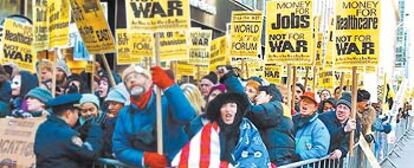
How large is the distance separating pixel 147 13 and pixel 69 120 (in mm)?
1080

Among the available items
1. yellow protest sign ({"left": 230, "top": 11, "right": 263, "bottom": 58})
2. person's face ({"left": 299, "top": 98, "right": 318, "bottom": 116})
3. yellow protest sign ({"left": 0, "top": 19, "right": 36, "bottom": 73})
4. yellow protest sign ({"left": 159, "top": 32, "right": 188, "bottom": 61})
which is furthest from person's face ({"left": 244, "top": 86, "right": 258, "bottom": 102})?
yellow protest sign ({"left": 230, "top": 11, "right": 263, "bottom": 58})

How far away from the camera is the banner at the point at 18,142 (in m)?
6.68

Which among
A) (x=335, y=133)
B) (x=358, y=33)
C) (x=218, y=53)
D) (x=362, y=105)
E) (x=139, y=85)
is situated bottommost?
(x=335, y=133)

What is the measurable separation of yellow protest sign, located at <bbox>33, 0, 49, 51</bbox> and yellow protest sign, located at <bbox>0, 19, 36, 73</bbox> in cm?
34

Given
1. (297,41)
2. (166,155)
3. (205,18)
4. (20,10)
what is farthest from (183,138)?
(205,18)

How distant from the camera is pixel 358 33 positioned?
32.2 ft

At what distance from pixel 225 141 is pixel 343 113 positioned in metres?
3.73

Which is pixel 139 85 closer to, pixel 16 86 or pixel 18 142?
pixel 18 142

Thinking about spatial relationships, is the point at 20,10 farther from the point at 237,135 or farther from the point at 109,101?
the point at 237,135

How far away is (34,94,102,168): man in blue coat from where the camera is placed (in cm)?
624

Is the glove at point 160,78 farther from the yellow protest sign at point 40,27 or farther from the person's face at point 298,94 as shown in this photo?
the person's face at point 298,94

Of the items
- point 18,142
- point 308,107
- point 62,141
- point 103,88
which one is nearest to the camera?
point 62,141

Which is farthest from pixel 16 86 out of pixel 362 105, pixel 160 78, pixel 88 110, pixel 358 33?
pixel 362 105

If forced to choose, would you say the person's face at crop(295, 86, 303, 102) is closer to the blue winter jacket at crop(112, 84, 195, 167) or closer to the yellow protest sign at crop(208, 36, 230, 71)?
the yellow protest sign at crop(208, 36, 230, 71)
